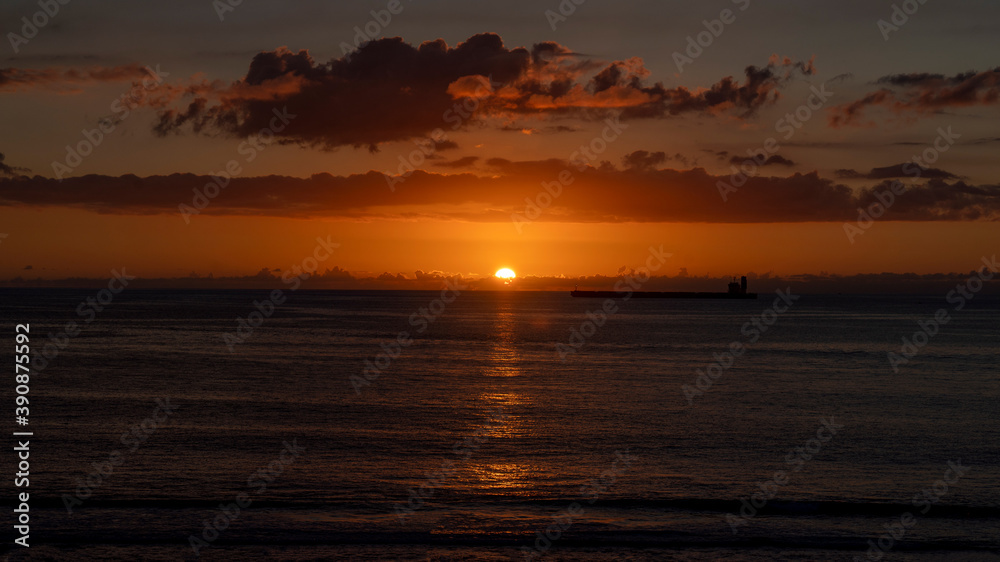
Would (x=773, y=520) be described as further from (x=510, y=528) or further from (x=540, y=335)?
(x=540, y=335)

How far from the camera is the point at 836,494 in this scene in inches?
804

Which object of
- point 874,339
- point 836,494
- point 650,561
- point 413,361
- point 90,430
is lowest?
point 650,561

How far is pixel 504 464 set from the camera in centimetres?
2331

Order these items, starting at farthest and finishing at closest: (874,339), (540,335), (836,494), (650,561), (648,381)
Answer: (540,335) → (874,339) → (648,381) → (836,494) → (650,561)

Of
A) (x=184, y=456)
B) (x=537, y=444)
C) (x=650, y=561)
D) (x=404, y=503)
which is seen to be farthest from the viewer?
(x=537, y=444)

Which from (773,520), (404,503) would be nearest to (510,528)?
(404,503)

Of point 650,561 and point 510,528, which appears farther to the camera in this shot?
point 510,528

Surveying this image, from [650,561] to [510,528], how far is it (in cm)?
332

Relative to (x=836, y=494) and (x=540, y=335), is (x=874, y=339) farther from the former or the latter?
(x=836, y=494)

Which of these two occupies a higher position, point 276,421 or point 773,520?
point 276,421

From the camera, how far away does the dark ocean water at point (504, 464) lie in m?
16.5

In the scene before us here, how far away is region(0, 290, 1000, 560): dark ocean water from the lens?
1647 centimetres

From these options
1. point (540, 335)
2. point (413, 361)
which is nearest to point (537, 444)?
point (413, 361)

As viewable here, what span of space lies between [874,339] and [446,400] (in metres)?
69.6
